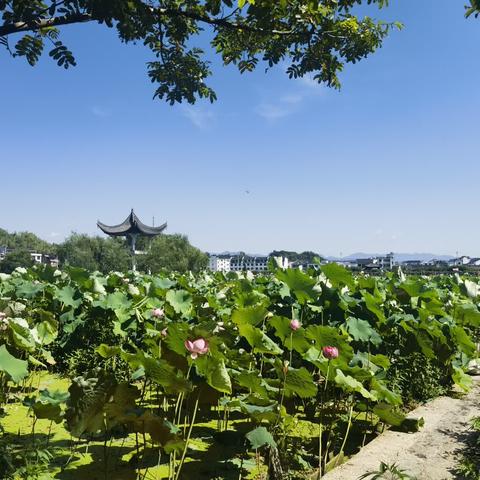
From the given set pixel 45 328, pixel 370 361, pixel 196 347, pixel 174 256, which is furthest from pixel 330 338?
pixel 174 256

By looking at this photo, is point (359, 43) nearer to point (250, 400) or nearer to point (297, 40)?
point (297, 40)

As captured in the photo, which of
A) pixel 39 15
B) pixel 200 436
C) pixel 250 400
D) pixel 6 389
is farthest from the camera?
pixel 6 389

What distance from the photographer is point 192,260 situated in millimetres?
54031

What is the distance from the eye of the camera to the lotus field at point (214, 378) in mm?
2354

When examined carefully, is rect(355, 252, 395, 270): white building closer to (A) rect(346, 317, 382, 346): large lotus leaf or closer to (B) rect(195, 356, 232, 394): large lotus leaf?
(A) rect(346, 317, 382, 346): large lotus leaf

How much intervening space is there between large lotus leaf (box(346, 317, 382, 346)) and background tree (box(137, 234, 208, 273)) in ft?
157

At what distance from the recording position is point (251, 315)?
318cm

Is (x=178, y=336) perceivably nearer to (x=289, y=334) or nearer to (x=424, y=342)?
(x=289, y=334)

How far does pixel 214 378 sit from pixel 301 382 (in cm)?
58

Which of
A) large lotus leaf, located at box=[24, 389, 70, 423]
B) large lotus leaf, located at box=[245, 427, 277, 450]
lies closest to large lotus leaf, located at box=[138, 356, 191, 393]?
large lotus leaf, located at box=[245, 427, 277, 450]

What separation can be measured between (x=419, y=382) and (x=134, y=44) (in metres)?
4.02

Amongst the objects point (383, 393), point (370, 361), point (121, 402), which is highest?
point (121, 402)

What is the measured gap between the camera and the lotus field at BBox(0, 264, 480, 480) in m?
2.35

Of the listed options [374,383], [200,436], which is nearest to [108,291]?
[200,436]
